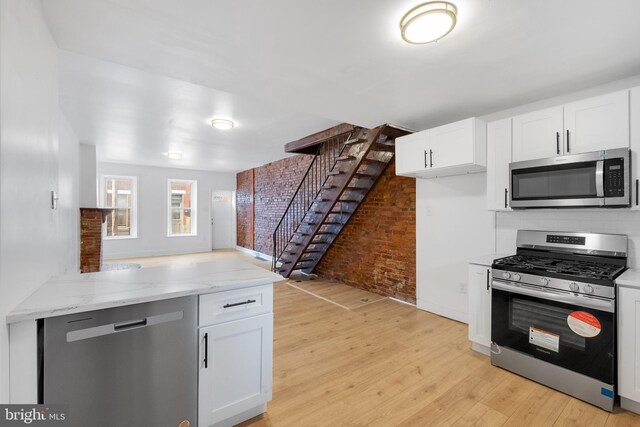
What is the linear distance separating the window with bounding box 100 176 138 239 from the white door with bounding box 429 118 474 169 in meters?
7.99

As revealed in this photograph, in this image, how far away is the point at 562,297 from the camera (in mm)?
2189

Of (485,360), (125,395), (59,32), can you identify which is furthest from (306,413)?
(59,32)

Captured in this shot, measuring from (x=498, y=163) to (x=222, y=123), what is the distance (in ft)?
11.5

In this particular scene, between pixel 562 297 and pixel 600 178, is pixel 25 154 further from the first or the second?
pixel 600 178

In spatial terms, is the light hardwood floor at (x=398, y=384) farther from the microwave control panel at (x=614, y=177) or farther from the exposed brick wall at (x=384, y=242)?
the microwave control panel at (x=614, y=177)

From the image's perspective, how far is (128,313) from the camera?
1.45m

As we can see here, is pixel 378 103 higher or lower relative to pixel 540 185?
higher

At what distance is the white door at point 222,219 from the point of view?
32.4 feet

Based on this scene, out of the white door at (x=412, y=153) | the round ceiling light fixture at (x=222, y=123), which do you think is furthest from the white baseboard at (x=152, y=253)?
the white door at (x=412, y=153)

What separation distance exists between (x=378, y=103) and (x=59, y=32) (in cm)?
258

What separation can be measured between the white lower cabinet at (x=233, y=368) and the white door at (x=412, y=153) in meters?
2.44

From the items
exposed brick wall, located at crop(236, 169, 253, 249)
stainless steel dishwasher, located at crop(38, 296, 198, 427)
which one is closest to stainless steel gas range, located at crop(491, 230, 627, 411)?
stainless steel dishwasher, located at crop(38, 296, 198, 427)

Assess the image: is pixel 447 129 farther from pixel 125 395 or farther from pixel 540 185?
pixel 125 395

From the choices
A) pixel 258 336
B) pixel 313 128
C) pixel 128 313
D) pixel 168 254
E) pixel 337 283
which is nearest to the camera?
pixel 128 313
